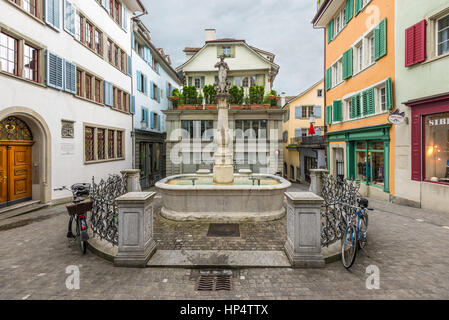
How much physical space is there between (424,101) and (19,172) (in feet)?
56.4

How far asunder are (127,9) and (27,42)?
1150 centimetres

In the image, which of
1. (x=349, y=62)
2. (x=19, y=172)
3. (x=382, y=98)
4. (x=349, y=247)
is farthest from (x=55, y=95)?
(x=349, y=62)

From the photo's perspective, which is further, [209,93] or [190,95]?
[190,95]

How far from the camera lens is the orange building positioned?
35.9 ft

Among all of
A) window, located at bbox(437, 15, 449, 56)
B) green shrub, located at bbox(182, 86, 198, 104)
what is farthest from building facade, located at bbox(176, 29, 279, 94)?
window, located at bbox(437, 15, 449, 56)

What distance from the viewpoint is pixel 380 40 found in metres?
11.2

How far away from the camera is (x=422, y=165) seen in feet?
30.0

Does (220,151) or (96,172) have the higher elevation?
(220,151)

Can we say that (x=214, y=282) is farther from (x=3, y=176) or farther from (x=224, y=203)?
(x=3, y=176)

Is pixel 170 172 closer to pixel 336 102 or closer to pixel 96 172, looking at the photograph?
pixel 96 172

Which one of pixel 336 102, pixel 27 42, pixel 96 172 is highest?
pixel 27 42

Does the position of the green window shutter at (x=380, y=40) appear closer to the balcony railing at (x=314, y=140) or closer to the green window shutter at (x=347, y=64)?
the green window shutter at (x=347, y=64)
